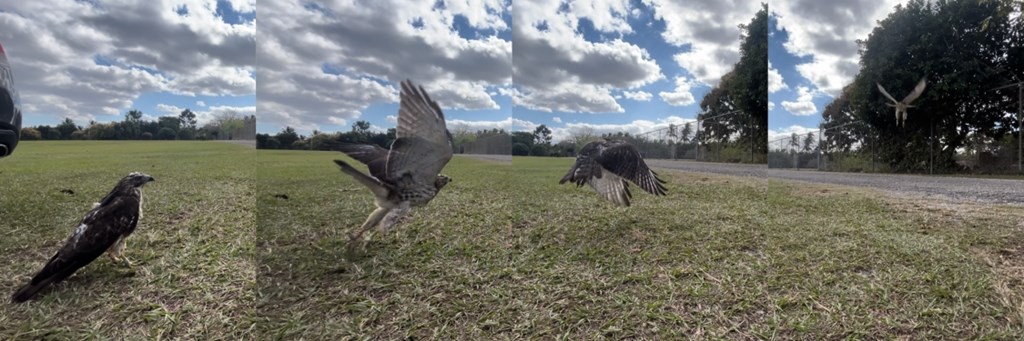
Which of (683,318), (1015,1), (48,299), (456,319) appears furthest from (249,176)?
(1015,1)

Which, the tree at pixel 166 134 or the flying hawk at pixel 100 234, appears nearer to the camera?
the flying hawk at pixel 100 234

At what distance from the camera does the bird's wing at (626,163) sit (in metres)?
2.11

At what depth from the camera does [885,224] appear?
208 cm

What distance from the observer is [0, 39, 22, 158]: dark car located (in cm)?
124

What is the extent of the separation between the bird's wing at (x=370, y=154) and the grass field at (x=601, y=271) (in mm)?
44

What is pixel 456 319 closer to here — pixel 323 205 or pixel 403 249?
pixel 403 249

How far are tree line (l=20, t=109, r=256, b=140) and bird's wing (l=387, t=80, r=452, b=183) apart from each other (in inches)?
17.8

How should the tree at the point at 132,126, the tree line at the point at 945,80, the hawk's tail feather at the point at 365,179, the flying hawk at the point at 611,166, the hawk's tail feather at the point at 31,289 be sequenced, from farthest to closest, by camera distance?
the flying hawk at the point at 611,166 → the tree line at the point at 945,80 → the tree at the point at 132,126 → the hawk's tail feather at the point at 365,179 → the hawk's tail feather at the point at 31,289

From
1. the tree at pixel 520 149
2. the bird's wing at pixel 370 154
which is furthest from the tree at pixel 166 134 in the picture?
the tree at pixel 520 149

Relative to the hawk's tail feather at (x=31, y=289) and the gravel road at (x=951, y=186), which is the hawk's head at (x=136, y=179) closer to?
the hawk's tail feather at (x=31, y=289)

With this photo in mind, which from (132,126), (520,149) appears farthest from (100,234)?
(520,149)

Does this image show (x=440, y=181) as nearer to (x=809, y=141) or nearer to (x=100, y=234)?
(x=100, y=234)

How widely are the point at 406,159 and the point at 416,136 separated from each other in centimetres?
8

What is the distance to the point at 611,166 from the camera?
2123 millimetres
